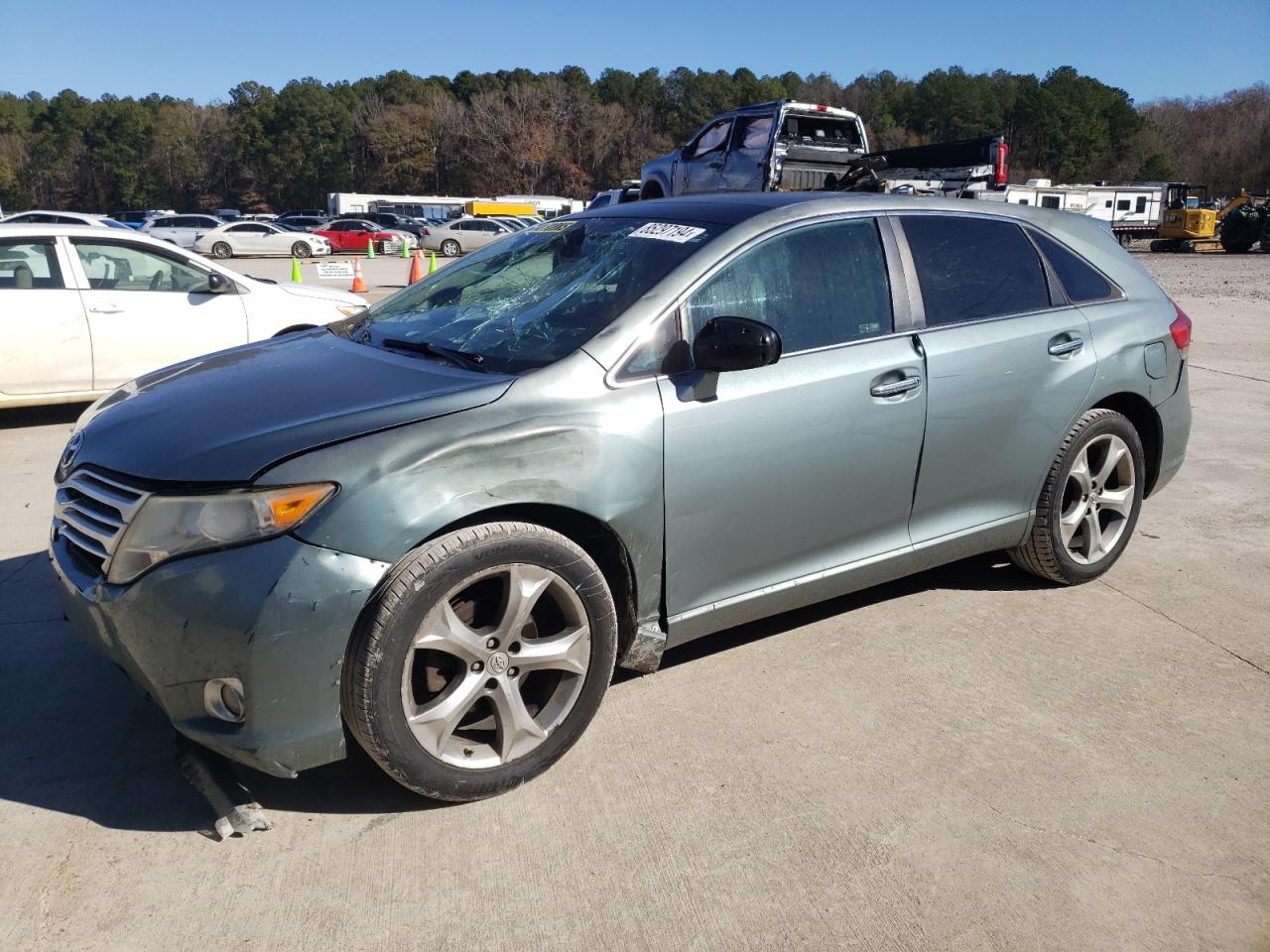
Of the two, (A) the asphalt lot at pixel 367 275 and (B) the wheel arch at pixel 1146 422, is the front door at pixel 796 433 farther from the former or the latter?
(A) the asphalt lot at pixel 367 275

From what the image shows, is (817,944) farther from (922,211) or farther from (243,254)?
(243,254)

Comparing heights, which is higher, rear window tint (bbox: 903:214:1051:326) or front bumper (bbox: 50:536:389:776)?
rear window tint (bbox: 903:214:1051:326)

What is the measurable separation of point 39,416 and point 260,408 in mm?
6154

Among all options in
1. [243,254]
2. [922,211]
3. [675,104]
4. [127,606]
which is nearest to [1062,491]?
[922,211]

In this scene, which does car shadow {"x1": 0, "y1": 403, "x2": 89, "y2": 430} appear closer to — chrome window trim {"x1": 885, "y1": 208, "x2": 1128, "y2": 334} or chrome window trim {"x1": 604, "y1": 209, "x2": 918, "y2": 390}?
chrome window trim {"x1": 604, "y1": 209, "x2": 918, "y2": 390}

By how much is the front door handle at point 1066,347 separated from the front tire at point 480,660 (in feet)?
7.28

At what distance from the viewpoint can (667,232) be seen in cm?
352

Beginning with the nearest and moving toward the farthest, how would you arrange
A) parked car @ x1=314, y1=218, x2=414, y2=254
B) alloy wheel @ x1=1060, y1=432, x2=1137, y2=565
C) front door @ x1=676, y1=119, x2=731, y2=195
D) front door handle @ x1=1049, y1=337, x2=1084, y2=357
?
front door handle @ x1=1049, y1=337, x2=1084, y2=357
alloy wheel @ x1=1060, y1=432, x2=1137, y2=565
front door @ x1=676, y1=119, x2=731, y2=195
parked car @ x1=314, y1=218, x2=414, y2=254

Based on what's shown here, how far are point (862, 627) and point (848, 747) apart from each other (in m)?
0.92

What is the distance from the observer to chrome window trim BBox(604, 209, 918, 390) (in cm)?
300

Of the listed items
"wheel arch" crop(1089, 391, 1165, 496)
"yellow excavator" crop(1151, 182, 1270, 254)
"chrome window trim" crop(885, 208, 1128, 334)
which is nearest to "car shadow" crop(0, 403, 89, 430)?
"chrome window trim" crop(885, 208, 1128, 334)

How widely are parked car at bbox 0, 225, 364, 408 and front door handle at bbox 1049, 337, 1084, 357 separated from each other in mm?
5469

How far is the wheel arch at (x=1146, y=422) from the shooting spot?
14.1ft

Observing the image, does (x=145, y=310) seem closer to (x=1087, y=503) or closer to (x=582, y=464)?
(x=582, y=464)
